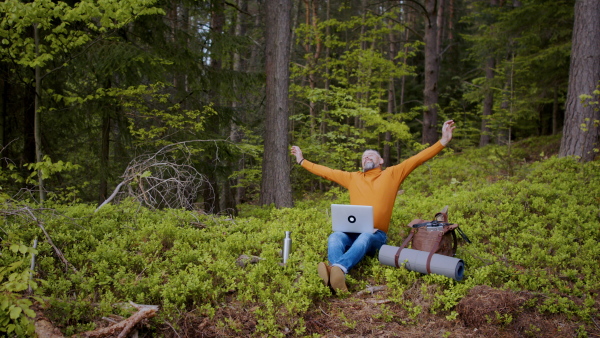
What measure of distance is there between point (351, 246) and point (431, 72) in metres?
10.8

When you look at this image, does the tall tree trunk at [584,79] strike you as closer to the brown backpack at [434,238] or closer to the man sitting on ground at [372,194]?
the man sitting on ground at [372,194]

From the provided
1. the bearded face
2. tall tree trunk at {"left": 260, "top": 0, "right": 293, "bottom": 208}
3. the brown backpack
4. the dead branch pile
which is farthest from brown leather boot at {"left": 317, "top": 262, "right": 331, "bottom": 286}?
tall tree trunk at {"left": 260, "top": 0, "right": 293, "bottom": 208}

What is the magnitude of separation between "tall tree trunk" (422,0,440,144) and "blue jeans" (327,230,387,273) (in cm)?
933

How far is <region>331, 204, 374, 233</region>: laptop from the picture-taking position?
509 centimetres

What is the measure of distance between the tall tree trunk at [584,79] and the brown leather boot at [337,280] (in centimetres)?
720

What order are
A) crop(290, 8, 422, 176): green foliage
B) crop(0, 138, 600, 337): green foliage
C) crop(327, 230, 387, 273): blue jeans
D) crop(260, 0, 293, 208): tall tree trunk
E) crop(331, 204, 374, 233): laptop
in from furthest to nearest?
crop(290, 8, 422, 176): green foliage, crop(260, 0, 293, 208): tall tree trunk, crop(331, 204, 374, 233): laptop, crop(327, 230, 387, 273): blue jeans, crop(0, 138, 600, 337): green foliage

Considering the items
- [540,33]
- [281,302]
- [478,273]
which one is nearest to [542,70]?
[540,33]

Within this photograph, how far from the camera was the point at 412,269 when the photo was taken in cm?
474

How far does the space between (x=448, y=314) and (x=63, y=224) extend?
16.0 feet

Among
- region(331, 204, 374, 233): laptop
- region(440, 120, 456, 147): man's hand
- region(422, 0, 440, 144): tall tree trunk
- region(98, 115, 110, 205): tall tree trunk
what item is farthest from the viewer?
region(422, 0, 440, 144): tall tree trunk

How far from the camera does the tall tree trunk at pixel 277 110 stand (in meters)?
7.81

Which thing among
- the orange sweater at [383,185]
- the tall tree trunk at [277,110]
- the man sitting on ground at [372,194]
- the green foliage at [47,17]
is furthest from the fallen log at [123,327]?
the green foliage at [47,17]

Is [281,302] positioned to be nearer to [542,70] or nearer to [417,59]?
[542,70]

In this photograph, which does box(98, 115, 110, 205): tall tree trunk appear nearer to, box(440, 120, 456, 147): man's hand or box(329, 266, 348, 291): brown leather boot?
box(329, 266, 348, 291): brown leather boot
